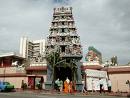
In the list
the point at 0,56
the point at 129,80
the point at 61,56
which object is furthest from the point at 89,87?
the point at 0,56

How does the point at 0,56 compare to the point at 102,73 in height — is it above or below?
above

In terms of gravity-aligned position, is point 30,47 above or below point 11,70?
above

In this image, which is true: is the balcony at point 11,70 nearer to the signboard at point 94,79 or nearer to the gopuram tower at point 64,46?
the gopuram tower at point 64,46

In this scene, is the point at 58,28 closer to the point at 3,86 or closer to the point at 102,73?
the point at 102,73

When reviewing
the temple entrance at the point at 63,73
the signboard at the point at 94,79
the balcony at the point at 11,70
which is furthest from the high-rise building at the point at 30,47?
the signboard at the point at 94,79

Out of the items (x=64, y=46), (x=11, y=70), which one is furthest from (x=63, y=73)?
(x=11, y=70)

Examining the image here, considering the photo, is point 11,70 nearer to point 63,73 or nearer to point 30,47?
point 63,73

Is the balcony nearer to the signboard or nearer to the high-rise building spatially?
the signboard

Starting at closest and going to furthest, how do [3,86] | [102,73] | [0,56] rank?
[3,86]
[102,73]
[0,56]

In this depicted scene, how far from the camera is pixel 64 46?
167 feet

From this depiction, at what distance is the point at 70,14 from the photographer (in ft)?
172

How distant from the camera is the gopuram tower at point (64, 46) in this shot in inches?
1875

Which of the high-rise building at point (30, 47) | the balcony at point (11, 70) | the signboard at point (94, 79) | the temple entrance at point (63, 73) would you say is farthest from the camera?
the high-rise building at point (30, 47)

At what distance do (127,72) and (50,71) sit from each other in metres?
13.5
